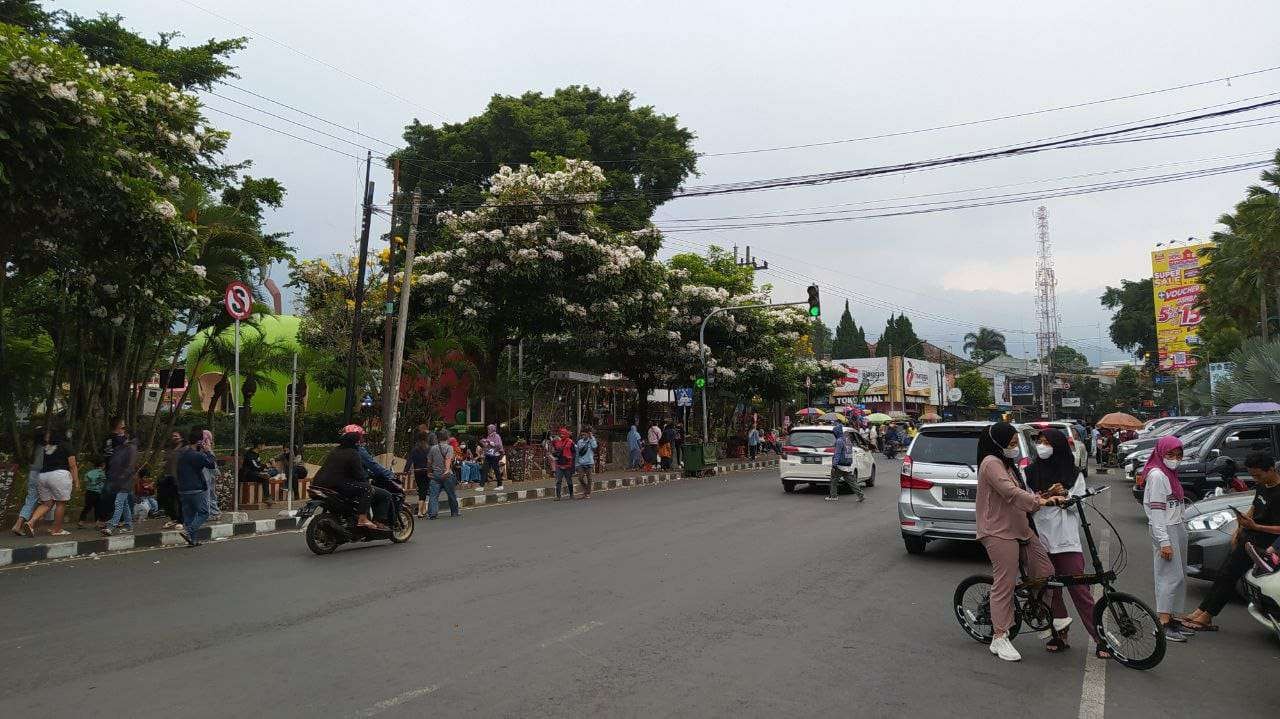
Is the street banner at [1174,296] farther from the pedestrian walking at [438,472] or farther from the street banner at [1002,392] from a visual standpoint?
the pedestrian walking at [438,472]

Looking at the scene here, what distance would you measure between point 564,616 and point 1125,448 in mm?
25037

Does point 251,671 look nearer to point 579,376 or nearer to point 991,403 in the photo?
point 579,376

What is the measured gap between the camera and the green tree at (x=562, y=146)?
37969 mm

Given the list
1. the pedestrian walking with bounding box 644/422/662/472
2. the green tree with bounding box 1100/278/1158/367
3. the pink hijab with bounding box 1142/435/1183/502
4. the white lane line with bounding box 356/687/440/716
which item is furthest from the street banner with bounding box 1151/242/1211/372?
the white lane line with bounding box 356/687/440/716

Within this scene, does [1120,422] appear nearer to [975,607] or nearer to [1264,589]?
[1264,589]

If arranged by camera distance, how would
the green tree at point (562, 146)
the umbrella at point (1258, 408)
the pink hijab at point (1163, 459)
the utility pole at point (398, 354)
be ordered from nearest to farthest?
the pink hijab at point (1163, 459) → the utility pole at point (398, 354) → the umbrella at point (1258, 408) → the green tree at point (562, 146)

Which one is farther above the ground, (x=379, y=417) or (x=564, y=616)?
(x=379, y=417)

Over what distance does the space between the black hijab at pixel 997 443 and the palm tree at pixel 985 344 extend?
14519 cm

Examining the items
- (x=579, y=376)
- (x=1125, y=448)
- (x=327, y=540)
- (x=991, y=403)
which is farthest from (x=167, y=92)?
(x=991, y=403)

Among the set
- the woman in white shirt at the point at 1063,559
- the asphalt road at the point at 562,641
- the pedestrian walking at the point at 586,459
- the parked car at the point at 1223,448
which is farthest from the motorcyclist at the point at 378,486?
the parked car at the point at 1223,448

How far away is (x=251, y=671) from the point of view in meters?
5.87

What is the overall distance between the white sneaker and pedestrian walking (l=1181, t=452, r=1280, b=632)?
190cm

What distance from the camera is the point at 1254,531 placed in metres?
6.70

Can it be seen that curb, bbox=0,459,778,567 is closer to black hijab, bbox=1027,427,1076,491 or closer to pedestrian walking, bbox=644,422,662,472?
pedestrian walking, bbox=644,422,662,472
